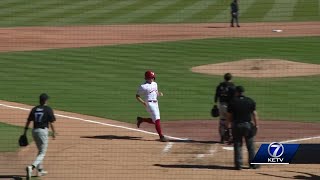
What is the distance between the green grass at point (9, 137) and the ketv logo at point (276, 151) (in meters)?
4.66

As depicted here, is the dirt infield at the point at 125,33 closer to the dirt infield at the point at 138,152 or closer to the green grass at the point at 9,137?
the dirt infield at the point at 138,152

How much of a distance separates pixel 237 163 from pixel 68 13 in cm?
2280

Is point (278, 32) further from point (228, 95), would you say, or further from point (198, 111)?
point (228, 95)

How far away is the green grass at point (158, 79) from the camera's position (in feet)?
56.6

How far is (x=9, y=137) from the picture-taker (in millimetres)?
14172

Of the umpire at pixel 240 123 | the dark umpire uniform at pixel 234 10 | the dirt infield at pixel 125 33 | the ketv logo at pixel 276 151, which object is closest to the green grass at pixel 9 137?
the umpire at pixel 240 123

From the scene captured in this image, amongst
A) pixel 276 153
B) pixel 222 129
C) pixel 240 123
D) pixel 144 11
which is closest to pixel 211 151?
pixel 222 129

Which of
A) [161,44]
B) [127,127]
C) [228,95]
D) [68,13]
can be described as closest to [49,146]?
[127,127]

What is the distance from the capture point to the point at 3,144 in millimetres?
13633

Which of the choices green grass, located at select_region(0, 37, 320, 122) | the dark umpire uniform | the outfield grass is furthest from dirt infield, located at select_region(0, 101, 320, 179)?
the outfield grass

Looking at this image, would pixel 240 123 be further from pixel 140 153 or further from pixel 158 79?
pixel 158 79

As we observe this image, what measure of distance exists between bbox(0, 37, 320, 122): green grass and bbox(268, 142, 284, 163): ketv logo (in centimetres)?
477

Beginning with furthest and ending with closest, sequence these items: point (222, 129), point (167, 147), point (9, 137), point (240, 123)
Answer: point (9, 137) → point (222, 129) → point (167, 147) → point (240, 123)

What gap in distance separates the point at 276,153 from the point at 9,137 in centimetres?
544
